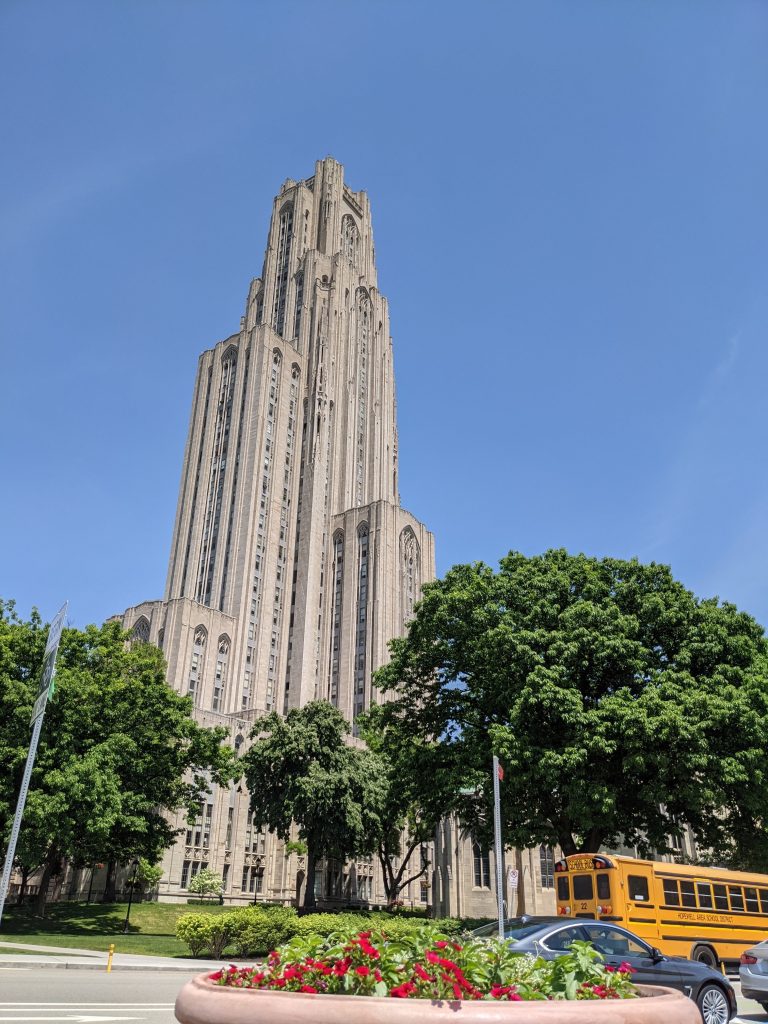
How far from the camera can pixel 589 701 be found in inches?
1165

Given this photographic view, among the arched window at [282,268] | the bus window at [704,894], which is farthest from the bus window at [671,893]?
the arched window at [282,268]

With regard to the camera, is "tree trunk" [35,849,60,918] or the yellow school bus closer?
the yellow school bus

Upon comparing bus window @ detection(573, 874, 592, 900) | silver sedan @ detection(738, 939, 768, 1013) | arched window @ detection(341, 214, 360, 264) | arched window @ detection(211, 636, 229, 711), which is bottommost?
silver sedan @ detection(738, 939, 768, 1013)

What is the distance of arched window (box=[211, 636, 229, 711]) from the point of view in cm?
9088

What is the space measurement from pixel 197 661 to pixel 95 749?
58595 mm

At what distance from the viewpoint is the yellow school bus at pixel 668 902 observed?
71.1 ft

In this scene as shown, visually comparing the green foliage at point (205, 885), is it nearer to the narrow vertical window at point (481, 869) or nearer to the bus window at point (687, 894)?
the narrow vertical window at point (481, 869)

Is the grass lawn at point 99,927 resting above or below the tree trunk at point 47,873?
below

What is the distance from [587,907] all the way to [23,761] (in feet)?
75.0

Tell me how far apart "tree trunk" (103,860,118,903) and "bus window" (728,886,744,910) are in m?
45.7

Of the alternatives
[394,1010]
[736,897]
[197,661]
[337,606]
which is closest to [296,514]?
[337,606]

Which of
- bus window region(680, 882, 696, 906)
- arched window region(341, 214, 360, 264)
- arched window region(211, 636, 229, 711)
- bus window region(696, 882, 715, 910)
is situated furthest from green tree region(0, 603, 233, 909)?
arched window region(341, 214, 360, 264)

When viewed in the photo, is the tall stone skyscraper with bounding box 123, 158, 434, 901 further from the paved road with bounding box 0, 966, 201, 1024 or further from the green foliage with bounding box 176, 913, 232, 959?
the paved road with bounding box 0, 966, 201, 1024

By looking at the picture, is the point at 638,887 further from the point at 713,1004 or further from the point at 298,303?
the point at 298,303
